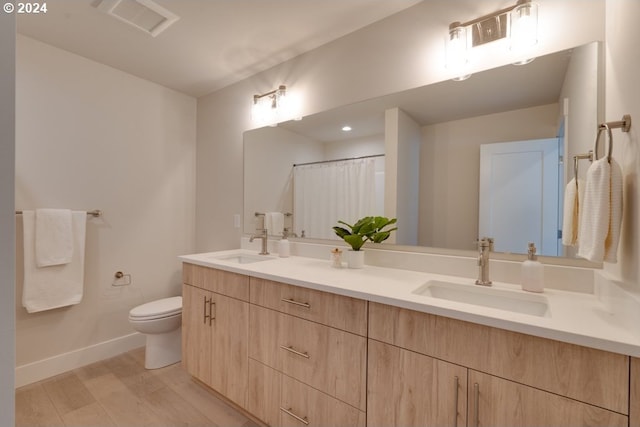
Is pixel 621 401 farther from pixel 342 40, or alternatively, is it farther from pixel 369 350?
pixel 342 40

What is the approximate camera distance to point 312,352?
1.29 meters

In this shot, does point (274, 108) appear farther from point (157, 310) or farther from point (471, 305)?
point (471, 305)

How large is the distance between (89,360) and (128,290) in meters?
0.56

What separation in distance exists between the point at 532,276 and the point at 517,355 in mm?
459

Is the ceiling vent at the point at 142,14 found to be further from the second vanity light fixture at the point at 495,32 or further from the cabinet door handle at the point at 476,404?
the cabinet door handle at the point at 476,404

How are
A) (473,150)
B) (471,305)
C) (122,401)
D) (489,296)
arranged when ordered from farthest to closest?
(122,401), (473,150), (489,296), (471,305)

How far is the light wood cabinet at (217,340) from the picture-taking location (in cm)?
160

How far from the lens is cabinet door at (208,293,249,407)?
1.59 m

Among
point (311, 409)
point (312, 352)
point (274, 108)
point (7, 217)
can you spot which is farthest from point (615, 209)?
point (274, 108)

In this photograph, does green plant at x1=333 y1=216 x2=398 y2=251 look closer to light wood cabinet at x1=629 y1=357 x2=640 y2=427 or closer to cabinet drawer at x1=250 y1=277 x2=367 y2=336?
cabinet drawer at x1=250 y1=277 x2=367 y2=336

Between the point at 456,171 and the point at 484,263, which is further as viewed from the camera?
the point at 456,171

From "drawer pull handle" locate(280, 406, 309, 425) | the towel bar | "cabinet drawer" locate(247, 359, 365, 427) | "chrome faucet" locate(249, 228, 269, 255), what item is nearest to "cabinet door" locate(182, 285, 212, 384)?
"cabinet drawer" locate(247, 359, 365, 427)

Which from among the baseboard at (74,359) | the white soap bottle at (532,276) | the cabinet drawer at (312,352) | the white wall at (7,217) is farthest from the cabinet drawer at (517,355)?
the baseboard at (74,359)

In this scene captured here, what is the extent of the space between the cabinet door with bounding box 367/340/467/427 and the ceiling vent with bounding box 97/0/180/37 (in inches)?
83.7
